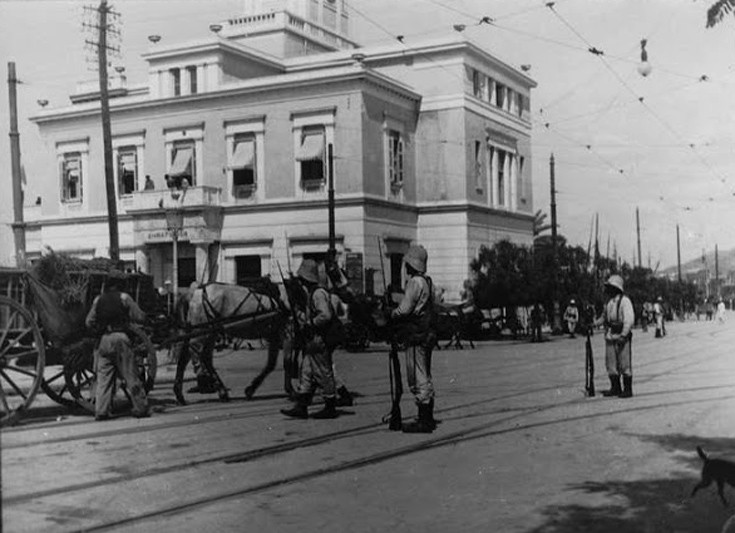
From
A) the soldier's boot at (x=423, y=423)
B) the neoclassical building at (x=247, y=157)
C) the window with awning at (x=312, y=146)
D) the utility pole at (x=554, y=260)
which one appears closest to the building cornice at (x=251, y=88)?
the neoclassical building at (x=247, y=157)

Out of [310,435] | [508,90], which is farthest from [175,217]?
[508,90]

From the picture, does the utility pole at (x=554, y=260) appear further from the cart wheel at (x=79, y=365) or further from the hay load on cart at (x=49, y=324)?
the cart wheel at (x=79, y=365)

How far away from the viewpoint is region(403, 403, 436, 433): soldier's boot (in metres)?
9.22

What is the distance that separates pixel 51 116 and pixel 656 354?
59.0ft

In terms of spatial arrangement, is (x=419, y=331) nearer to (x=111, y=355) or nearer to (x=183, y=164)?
(x=111, y=355)

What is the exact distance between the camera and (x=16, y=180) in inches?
611

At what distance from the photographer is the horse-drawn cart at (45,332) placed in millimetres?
8789

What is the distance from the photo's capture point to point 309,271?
11.2 metres

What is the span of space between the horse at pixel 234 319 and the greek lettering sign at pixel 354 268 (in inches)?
467

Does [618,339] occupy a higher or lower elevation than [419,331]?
lower

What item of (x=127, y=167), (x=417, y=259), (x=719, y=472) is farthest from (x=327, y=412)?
(x=127, y=167)

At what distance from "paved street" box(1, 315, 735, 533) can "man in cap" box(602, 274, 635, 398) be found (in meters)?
0.34

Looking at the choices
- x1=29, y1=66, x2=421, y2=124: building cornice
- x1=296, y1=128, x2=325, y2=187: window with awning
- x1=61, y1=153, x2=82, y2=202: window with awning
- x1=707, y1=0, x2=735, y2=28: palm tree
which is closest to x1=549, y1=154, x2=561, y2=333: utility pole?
→ x1=29, y1=66, x2=421, y2=124: building cornice

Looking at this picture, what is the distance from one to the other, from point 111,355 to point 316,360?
8.01ft
